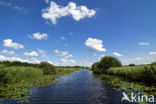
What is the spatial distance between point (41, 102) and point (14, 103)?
8.43ft

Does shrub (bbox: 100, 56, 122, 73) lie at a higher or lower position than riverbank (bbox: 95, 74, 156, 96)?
higher

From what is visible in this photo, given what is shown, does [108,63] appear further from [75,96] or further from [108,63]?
[75,96]

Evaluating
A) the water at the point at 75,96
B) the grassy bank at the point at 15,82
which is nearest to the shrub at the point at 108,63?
the grassy bank at the point at 15,82

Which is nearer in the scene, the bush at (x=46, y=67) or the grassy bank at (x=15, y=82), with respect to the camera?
the grassy bank at (x=15, y=82)

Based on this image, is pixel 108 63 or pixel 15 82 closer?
pixel 15 82

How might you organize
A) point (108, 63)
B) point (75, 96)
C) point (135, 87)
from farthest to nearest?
point (108, 63)
point (135, 87)
point (75, 96)

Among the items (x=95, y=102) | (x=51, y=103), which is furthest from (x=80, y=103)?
(x=51, y=103)

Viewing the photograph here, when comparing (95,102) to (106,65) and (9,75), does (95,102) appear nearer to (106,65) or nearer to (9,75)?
(9,75)

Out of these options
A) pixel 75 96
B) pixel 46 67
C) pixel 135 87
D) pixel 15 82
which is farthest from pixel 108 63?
pixel 75 96

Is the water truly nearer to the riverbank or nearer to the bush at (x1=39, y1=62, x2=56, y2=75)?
the riverbank

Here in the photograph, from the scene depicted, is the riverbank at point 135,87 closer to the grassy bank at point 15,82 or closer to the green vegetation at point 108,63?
the grassy bank at point 15,82

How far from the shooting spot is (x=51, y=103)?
33.8 feet

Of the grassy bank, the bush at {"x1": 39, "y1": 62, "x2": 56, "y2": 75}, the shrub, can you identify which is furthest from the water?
the shrub

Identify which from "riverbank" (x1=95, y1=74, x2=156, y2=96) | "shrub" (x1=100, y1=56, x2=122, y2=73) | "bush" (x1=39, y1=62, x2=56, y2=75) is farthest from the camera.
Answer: "shrub" (x1=100, y1=56, x2=122, y2=73)
